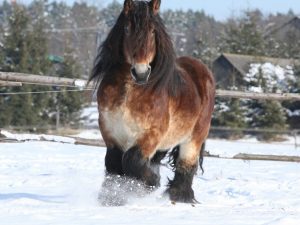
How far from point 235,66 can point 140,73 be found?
27564 mm

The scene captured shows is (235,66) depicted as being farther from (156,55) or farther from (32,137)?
(156,55)

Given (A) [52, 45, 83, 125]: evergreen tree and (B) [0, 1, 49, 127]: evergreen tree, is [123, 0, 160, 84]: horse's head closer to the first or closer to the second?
(B) [0, 1, 49, 127]: evergreen tree

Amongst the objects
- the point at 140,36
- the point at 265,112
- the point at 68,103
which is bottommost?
the point at 68,103

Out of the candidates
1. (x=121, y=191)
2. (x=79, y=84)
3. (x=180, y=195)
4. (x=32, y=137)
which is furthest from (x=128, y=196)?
(x=32, y=137)

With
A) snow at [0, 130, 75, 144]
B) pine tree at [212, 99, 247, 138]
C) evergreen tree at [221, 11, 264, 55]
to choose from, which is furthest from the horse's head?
evergreen tree at [221, 11, 264, 55]

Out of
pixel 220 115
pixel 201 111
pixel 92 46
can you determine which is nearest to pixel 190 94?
pixel 201 111

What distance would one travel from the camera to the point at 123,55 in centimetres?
529

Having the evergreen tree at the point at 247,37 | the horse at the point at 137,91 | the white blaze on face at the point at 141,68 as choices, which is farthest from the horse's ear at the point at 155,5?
the evergreen tree at the point at 247,37

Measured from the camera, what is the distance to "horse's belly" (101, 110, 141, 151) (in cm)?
510

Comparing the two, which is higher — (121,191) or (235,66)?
(121,191)

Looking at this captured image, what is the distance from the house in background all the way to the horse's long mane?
77.2ft

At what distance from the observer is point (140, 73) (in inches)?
189

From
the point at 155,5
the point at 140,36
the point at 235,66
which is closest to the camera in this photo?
the point at 140,36

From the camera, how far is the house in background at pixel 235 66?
1173 inches
